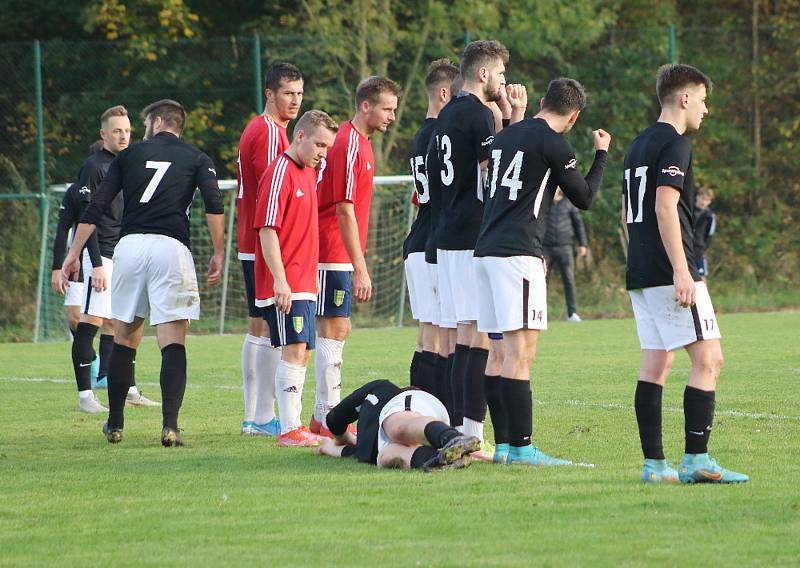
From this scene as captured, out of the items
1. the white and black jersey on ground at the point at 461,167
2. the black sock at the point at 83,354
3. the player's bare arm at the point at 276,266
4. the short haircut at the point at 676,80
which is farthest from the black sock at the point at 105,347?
the short haircut at the point at 676,80

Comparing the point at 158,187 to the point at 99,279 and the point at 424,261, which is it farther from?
the point at 99,279

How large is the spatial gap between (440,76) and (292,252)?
1557 millimetres

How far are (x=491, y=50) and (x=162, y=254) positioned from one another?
2527 millimetres

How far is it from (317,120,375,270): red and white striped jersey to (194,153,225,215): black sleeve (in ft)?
2.21

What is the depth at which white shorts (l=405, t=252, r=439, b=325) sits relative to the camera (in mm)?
8586

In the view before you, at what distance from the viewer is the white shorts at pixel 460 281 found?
7777 millimetres

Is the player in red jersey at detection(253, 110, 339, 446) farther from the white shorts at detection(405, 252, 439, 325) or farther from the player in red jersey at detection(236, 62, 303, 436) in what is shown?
the white shorts at detection(405, 252, 439, 325)

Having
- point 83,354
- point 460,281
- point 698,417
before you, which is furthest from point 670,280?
point 83,354

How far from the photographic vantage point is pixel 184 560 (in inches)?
203

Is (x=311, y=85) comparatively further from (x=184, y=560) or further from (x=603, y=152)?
(x=184, y=560)

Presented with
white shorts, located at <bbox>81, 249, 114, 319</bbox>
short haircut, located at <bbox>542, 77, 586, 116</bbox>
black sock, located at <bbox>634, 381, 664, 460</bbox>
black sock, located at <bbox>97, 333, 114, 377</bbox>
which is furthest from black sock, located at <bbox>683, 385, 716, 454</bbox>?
black sock, located at <bbox>97, 333, 114, 377</bbox>

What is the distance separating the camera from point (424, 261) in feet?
28.2

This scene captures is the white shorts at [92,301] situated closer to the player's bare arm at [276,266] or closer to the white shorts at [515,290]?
the player's bare arm at [276,266]

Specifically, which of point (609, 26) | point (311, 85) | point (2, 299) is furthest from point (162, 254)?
point (609, 26)
